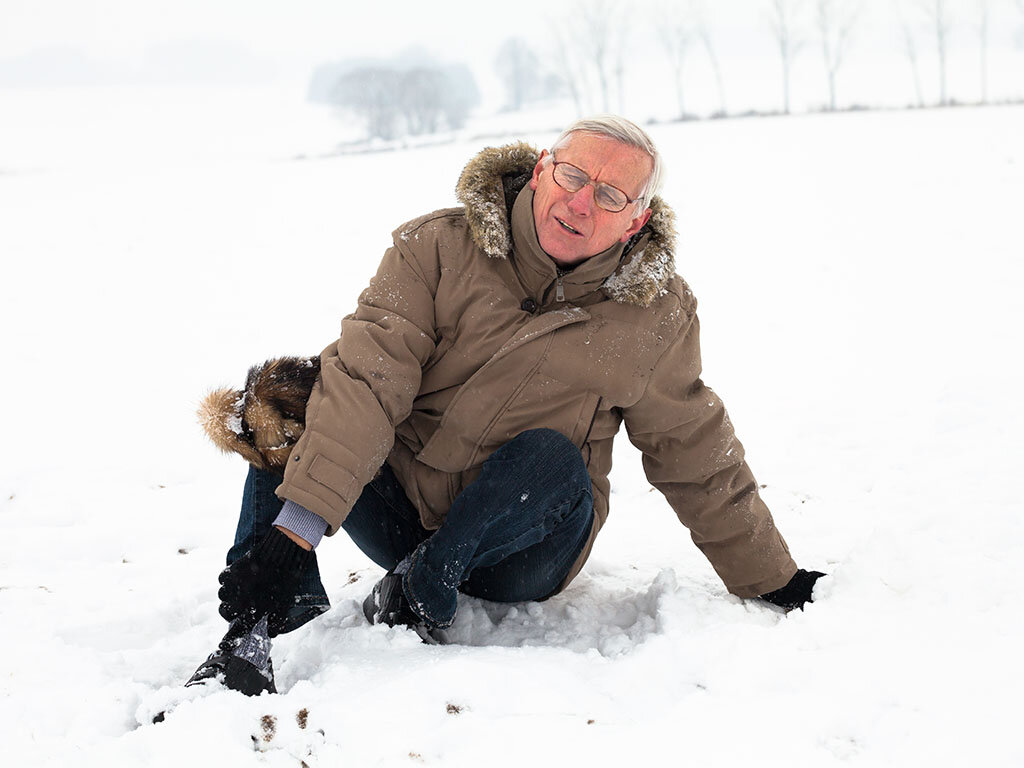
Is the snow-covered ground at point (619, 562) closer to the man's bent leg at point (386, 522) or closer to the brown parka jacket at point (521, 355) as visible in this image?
the man's bent leg at point (386, 522)

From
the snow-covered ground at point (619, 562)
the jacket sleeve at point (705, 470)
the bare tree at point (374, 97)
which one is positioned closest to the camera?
the snow-covered ground at point (619, 562)

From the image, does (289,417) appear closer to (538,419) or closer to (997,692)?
(538,419)

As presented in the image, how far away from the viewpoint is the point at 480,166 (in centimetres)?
198

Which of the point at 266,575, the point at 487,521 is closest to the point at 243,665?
the point at 266,575

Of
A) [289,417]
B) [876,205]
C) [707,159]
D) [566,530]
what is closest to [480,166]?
[289,417]

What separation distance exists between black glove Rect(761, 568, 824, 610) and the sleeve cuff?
1146mm

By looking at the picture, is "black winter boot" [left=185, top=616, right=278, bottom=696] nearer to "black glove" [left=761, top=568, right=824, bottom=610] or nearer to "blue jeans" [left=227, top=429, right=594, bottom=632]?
"blue jeans" [left=227, top=429, right=594, bottom=632]

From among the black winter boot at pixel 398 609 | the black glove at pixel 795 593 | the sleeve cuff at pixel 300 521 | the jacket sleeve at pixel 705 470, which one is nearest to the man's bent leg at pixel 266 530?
the sleeve cuff at pixel 300 521

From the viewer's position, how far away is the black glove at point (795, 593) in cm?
203

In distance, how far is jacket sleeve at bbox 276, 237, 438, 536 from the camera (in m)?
1.64

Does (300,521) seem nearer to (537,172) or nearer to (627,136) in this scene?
(537,172)

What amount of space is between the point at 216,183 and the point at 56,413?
9.51 metres

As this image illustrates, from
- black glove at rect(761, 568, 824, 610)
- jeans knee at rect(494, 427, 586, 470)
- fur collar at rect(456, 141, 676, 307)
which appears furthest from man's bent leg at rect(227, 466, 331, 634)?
black glove at rect(761, 568, 824, 610)

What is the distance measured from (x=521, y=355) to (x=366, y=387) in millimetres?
360
